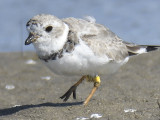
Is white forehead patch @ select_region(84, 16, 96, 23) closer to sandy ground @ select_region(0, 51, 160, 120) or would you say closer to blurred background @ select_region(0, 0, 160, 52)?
sandy ground @ select_region(0, 51, 160, 120)

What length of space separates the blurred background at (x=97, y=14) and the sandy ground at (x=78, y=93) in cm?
178

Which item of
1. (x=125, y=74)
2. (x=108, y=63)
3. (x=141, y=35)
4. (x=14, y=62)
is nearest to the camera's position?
(x=108, y=63)

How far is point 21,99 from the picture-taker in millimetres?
6805

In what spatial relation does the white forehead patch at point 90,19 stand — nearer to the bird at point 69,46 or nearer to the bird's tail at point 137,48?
the bird at point 69,46

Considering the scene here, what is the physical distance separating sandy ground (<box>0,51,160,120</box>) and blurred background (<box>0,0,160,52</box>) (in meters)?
1.78

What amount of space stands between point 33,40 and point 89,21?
0.99 metres

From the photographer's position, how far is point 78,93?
683 cm

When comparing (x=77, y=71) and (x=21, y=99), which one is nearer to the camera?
(x=77, y=71)

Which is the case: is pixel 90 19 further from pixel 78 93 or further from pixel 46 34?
pixel 78 93

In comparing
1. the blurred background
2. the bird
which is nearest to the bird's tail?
the bird

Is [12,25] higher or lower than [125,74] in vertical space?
higher

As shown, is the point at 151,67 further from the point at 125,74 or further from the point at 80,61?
the point at 80,61

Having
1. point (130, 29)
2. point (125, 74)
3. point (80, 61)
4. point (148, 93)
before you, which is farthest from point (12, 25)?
point (80, 61)

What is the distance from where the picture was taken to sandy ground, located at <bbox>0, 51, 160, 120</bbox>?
5.43 m
